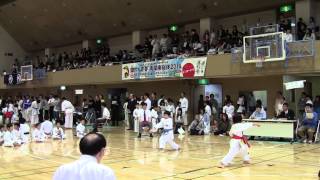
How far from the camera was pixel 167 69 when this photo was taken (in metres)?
21.6

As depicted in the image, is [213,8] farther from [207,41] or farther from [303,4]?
[303,4]

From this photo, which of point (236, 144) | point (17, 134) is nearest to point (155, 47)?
point (17, 134)

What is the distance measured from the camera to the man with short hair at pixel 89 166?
279 cm

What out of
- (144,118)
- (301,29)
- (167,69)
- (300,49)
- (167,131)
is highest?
(301,29)

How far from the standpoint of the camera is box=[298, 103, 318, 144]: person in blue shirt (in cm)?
1452

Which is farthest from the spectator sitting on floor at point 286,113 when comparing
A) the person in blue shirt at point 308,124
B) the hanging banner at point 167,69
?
the hanging banner at point 167,69

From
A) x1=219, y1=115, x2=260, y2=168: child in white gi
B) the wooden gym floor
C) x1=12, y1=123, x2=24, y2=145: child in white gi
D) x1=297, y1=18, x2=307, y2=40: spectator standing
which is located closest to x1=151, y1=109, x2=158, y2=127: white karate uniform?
the wooden gym floor

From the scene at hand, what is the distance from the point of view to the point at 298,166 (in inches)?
378

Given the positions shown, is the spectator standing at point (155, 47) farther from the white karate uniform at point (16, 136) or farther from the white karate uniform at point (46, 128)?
the white karate uniform at point (16, 136)

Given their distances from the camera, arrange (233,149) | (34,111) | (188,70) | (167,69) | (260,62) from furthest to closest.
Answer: (34,111) < (167,69) < (188,70) < (260,62) < (233,149)

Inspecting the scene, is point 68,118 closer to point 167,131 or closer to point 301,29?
point 167,131

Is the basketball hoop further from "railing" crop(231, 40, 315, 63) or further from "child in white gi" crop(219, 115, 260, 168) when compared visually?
"child in white gi" crop(219, 115, 260, 168)

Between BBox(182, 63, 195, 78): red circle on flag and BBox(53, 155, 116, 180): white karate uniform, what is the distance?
17.7m

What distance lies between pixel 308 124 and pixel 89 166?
12982 millimetres
